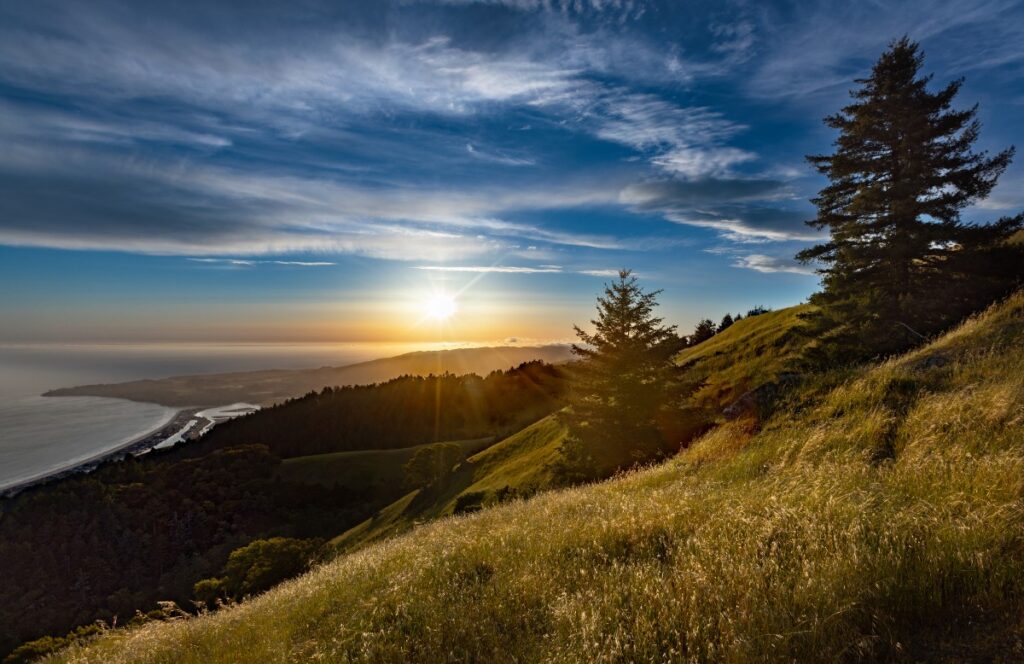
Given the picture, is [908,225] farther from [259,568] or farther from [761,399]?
[259,568]

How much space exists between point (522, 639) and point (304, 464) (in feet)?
447

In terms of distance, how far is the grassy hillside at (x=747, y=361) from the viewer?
111 ft

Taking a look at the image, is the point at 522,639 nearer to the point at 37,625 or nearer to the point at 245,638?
the point at 245,638

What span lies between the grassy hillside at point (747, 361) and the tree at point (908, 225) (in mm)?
6362

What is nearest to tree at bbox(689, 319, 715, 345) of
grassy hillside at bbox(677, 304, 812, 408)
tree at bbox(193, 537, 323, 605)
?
grassy hillside at bbox(677, 304, 812, 408)

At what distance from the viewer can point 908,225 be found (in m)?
23.5

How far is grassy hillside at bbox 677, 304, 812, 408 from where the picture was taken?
33.7 metres

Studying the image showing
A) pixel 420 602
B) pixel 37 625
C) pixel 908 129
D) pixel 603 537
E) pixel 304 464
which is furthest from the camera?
pixel 304 464

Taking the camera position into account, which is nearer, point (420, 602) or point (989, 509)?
point (989, 509)

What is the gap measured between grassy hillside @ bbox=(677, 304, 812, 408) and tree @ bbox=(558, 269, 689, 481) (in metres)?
5.54

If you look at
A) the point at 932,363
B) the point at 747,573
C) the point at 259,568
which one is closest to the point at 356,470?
the point at 259,568

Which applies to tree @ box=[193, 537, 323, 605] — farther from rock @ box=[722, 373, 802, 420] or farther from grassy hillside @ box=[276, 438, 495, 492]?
grassy hillside @ box=[276, 438, 495, 492]

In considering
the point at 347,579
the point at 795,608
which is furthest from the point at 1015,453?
the point at 347,579

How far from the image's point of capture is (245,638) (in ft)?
25.3
